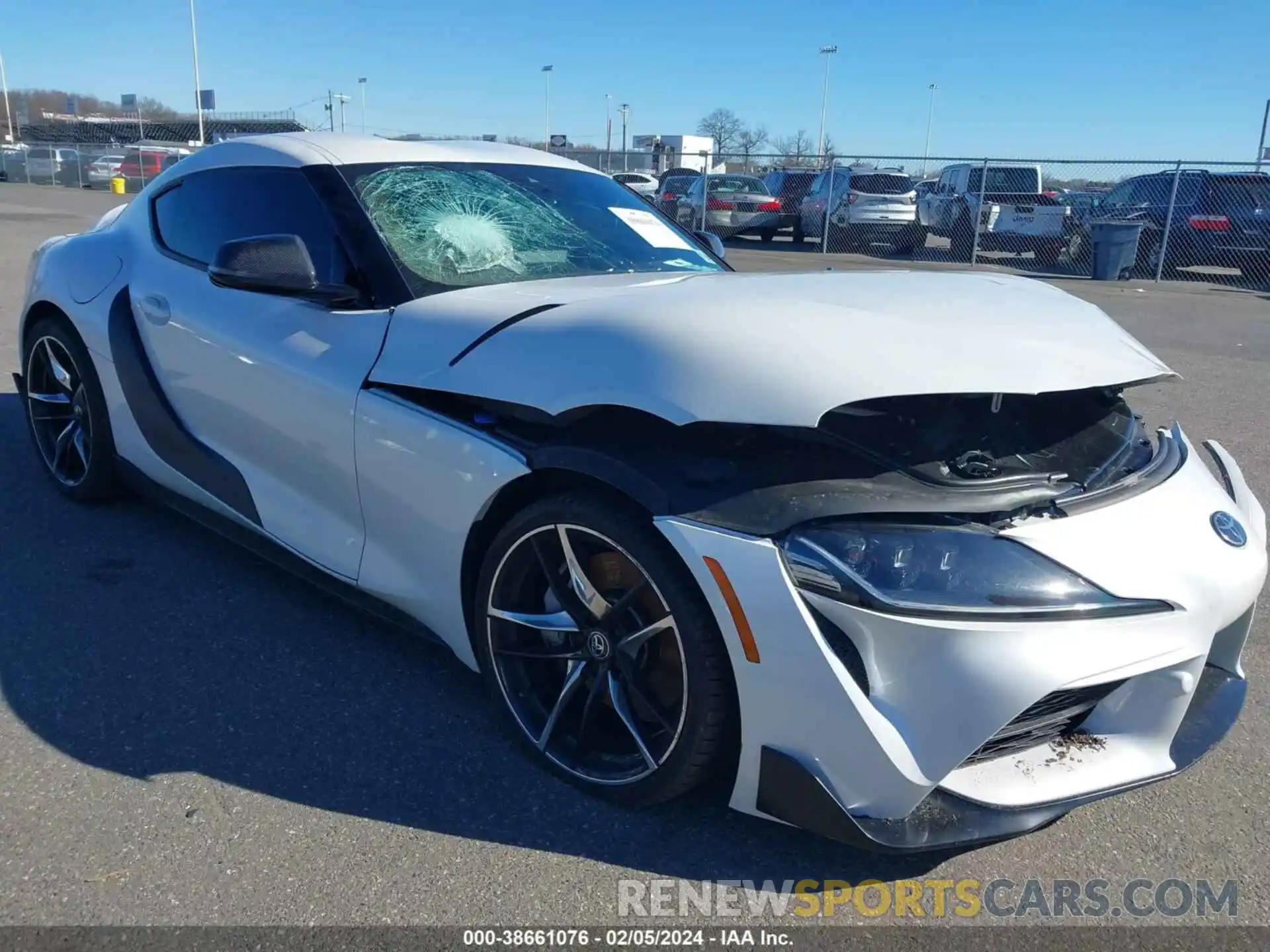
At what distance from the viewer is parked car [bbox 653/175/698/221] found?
22.5m

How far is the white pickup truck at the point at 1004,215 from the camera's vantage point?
18344mm

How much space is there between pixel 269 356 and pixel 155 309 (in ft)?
2.77

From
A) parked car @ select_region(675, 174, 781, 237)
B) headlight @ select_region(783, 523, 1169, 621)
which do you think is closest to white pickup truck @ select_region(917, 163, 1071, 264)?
parked car @ select_region(675, 174, 781, 237)

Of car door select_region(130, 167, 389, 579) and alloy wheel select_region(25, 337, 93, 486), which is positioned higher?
car door select_region(130, 167, 389, 579)

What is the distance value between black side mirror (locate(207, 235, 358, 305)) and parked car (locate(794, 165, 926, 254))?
18079 mm

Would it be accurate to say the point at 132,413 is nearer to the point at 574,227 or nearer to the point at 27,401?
the point at 27,401

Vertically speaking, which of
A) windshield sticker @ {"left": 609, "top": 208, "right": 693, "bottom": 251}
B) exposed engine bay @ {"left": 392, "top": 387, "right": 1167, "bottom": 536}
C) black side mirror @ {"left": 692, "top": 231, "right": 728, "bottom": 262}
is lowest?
exposed engine bay @ {"left": 392, "top": 387, "right": 1167, "bottom": 536}

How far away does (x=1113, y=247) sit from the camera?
1684cm

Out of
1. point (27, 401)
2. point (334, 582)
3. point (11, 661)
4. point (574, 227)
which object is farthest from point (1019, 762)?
point (27, 401)

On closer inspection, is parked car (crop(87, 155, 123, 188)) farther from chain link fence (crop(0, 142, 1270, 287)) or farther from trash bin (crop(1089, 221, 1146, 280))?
trash bin (crop(1089, 221, 1146, 280))

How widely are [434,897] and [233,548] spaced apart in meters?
2.25

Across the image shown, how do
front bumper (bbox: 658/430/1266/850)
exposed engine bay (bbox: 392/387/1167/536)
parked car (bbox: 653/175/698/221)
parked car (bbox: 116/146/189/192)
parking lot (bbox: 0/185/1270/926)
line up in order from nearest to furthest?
front bumper (bbox: 658/430/1266/850) → exposed engine bay (bbox: 392/387/1167/536) → parking lot (bbox: 0/185/1270/926) → parked car (bbox: 653/175/698/221) → parked car (bbox: 116/146/189/192)

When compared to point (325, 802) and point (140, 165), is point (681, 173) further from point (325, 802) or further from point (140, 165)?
point (325, 802)

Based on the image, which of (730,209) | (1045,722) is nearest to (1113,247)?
(730,209)
